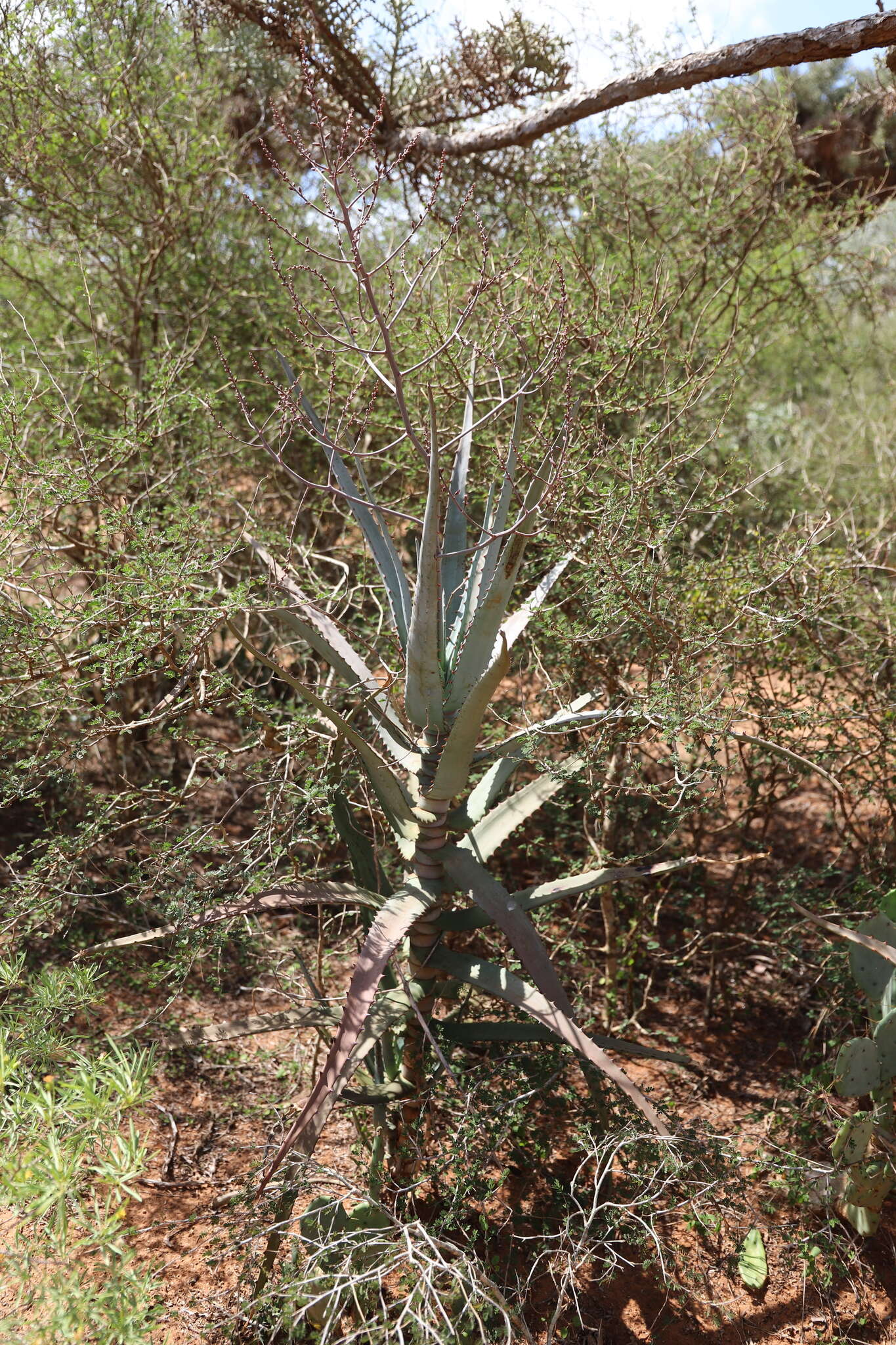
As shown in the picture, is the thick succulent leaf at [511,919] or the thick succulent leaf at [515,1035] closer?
the thick succulent leaf at [511,919]

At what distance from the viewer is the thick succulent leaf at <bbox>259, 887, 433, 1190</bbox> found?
6.27ft

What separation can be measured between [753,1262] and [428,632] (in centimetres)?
201

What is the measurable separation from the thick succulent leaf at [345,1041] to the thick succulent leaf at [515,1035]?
453mm

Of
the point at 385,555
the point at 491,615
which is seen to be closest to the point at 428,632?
the point at 491,615

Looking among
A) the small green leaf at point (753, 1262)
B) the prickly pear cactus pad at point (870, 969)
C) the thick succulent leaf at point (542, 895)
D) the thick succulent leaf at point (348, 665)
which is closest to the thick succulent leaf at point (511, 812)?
the thick succulent leaf at point (542, 895)

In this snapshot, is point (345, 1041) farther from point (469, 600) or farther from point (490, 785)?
point (469, 600)

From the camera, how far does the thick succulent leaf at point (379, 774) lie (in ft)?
6.80

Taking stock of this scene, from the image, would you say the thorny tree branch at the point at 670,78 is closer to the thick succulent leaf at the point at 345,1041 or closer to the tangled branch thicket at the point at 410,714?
the tangled branch thicket at the point at 410,714

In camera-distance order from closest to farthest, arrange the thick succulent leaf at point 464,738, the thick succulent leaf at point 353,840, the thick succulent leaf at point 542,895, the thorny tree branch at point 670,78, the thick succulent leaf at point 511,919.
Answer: the thick succulent leaf at point 464,738
the thick succulent leaf at point 511,919
the thick succulent leaf at point 542,895
the thick succulent leaf at point 353,840
the thorny tree branch at point 670,78

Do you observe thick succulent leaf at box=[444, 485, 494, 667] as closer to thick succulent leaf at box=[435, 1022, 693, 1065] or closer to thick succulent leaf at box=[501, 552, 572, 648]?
thick succulent leaf at box=[501, 552, 572, 648]

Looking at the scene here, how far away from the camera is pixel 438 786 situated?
84.4 inches

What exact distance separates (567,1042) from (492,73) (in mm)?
4838

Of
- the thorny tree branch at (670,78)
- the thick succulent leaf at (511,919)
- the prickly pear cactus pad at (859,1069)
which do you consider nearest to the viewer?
the thick succulent leaf at (511,919)

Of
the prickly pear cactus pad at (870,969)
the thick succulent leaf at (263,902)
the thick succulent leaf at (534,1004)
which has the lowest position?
→ the prickly pear cactus pad at (870,969)
